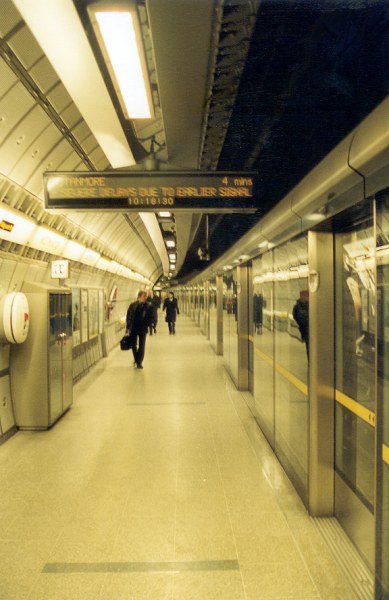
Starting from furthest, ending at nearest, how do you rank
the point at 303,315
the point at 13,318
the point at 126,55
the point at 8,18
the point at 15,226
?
the point at 15,226 → the point at 13,318 → the point at 303,315 → the point at 8,18 → the point at 126,55

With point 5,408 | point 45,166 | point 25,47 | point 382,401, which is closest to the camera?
point 382,401

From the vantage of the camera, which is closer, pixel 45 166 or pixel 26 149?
pixel 26 149

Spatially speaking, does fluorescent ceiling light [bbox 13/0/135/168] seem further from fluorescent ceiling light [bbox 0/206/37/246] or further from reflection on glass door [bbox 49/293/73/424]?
reflection on glass door [bbox 49/293/73/424]

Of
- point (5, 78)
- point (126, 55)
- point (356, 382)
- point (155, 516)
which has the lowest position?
point (155, 516)

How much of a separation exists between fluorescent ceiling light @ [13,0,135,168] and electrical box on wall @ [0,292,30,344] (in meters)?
1.95

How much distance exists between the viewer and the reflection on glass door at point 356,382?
279 centimetres

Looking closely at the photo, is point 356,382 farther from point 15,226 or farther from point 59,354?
point 59,354

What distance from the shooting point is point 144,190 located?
4.56 meters

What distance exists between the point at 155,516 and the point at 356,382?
1.74 meters

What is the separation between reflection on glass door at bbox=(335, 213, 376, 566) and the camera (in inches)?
110

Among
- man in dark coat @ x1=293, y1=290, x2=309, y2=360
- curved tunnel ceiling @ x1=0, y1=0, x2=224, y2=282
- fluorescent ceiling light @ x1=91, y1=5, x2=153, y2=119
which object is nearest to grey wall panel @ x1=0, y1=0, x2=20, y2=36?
curved tunnel ceiling @ x1=0, y1=0, x2=224, y2=282

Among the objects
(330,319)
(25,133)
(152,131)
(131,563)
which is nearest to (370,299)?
(330,319)

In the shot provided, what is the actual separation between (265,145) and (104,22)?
13.3 feet

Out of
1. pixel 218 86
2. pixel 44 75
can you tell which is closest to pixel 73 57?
pixel 44 75
